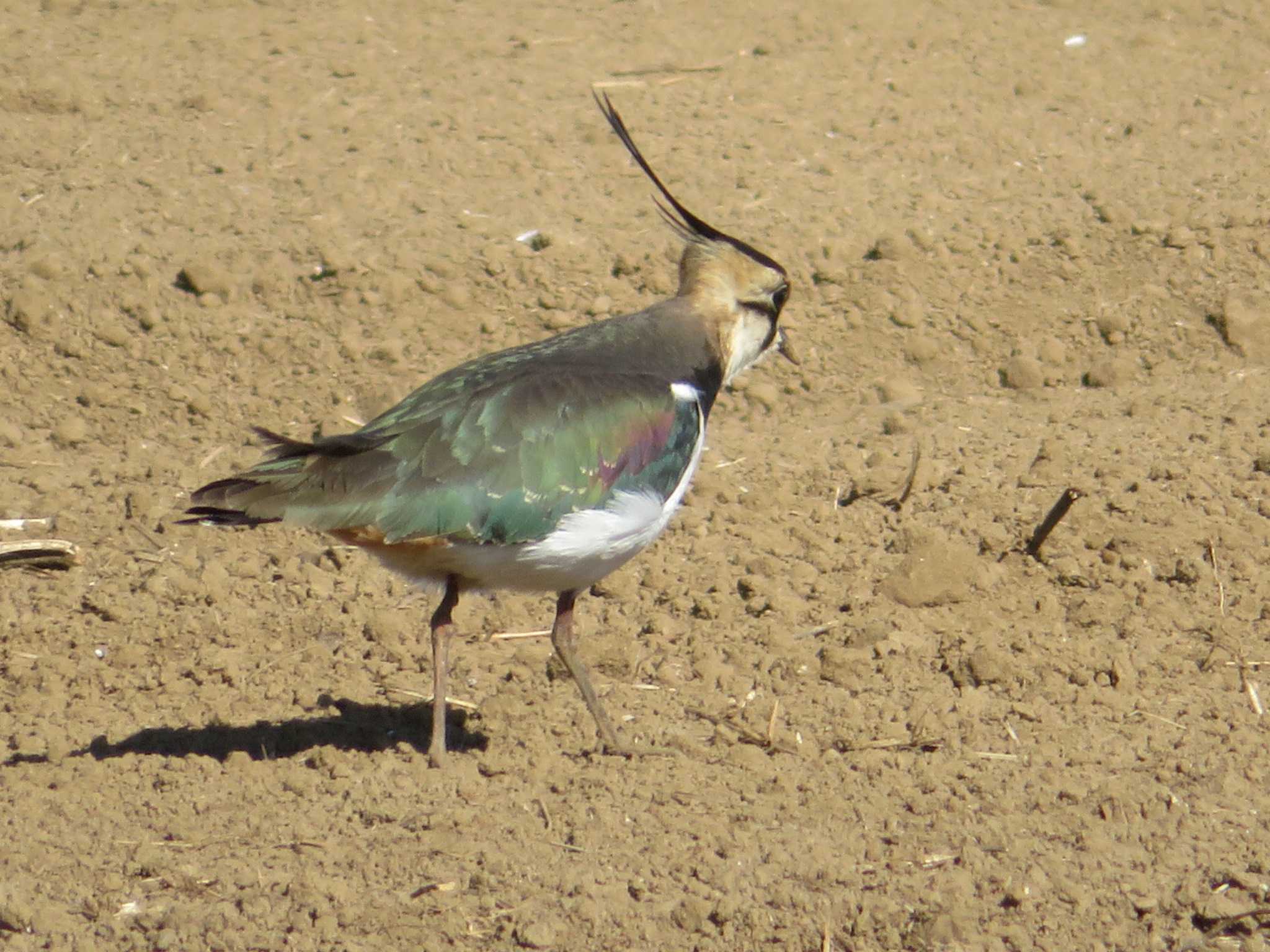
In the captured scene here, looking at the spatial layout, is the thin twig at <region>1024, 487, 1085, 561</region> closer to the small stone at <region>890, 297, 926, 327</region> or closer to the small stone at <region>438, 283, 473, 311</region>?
the small stone at <region>890, 297, 926, 327</region>

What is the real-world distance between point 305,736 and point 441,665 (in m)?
0.60

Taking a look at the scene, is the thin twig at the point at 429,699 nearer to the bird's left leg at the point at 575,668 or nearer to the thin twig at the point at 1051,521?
the bird's left leg at the point at 575,668

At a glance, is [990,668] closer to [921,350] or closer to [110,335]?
A: [921,350]

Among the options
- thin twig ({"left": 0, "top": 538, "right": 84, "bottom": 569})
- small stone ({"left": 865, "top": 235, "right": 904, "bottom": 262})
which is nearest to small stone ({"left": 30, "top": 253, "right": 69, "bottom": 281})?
thin twig ({"left": 0, "top": 538, "right": 84, "bottom": 569})

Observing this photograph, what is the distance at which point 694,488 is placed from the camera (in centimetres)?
722

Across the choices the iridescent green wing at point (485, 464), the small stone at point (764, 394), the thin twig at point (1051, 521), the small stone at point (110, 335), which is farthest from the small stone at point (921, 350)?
the small stone at point (110, 335)

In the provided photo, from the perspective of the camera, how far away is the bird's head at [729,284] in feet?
20.6

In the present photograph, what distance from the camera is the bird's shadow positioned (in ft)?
18.4

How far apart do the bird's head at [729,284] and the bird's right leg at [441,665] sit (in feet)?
4.74

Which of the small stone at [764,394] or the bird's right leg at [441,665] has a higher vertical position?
the bird's right leg at [441,665]

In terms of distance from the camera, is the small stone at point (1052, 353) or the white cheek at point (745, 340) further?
the small stone at point (1052, 353)

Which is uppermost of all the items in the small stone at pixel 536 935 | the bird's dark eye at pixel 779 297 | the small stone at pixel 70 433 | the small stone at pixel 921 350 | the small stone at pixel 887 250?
the bird's dark eye at pixel 779 297

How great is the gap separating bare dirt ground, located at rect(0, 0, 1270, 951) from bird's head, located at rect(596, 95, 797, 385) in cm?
94

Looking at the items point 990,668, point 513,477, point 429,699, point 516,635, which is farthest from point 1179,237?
point 429,699
